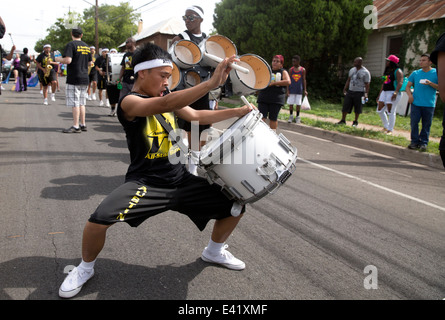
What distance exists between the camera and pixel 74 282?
2656 mm

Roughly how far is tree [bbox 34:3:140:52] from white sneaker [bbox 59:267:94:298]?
51.4 m

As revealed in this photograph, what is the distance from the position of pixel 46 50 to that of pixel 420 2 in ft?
47.6

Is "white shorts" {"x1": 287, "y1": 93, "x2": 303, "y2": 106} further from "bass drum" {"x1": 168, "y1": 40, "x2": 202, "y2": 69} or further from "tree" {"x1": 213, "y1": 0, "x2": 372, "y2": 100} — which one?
"bass drum" {"x1": 168, "y1": 40, "x2": 202, "y2": 69}

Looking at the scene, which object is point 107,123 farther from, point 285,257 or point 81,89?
point 285,257

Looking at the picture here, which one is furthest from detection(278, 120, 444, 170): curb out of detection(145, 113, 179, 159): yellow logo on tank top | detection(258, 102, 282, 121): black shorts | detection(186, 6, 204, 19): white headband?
detection(145, 113, 179, 159): yellow logo on tank top

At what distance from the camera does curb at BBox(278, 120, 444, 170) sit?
778cm

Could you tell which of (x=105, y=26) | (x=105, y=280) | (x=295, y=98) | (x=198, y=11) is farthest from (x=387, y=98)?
(x=105, y=26)

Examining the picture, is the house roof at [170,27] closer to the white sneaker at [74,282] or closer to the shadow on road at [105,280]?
the shadow on road at [105,280]

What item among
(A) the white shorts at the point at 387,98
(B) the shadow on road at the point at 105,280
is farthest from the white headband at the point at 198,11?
(A) the white shorts at the point at 387,98

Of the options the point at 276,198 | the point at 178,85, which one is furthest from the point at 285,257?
the point at 178,85

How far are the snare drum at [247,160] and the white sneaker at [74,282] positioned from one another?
1101 mm

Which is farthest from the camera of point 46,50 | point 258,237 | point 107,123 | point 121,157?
point 46,50

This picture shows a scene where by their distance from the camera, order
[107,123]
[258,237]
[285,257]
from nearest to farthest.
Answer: [285,257] < [258,237] < [107,123]
